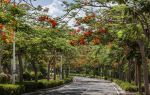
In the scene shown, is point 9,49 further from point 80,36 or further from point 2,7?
point 2,7

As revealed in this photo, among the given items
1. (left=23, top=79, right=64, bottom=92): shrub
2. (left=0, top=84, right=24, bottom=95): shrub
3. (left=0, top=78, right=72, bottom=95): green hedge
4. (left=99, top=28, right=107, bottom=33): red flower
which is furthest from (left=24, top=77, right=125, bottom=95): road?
(left=99, top=28, right=107, bottom=33): red flower

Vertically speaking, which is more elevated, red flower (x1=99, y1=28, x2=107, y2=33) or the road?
red flower (x1=99, y1=28, x2=107, y2=33)

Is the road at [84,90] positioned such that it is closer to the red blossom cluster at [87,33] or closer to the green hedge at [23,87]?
the green hedge at [23,87]

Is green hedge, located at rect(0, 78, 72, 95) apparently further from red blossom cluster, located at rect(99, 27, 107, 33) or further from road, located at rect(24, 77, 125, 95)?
red blossom cluster, located at rect(99, 27, 107, 33)

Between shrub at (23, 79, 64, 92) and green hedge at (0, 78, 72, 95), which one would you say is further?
shrub at (23, 79, 64, 92)

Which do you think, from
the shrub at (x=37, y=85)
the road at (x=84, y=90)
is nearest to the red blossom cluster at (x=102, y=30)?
the shrub at (x=37, y=85)

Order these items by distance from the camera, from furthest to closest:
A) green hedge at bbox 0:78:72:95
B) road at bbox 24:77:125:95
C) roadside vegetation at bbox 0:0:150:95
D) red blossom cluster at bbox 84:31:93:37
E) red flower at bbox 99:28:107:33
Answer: road at bbox 24:77:125:95
green hedge at bbox 0:78:72:95
red blossom cluster at bbox 84:31:93:37
red flower at bbox 99:28:107:33
roadside vegetation at bbox 0:0:150:95

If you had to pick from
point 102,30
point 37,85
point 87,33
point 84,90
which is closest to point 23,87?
point 37,85

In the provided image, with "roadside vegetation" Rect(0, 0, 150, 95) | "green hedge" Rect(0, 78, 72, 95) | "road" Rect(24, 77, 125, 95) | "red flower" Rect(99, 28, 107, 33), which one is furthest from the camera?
"road" Rect(24, 77, 125, 95)

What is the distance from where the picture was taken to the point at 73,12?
Answer: 21031 mm

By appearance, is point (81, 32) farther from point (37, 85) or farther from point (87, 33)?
point (37, 85)

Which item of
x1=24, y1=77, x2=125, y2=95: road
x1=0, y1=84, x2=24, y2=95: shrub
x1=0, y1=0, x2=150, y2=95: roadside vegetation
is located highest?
x1=0, y1=0, x2=150, y2=95: roadside vegetation

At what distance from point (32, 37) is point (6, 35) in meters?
17.7

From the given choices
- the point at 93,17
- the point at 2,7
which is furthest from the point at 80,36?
the point at 2,7
